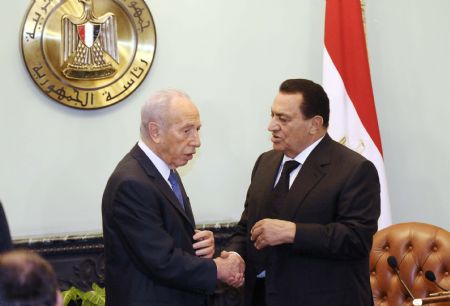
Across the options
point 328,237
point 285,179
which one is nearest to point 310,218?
point 328,237

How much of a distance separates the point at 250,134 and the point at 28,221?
1.59m

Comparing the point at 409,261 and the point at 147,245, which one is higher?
the point at 147,245

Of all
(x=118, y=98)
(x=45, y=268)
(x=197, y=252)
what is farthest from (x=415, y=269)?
(x=45, y=268)

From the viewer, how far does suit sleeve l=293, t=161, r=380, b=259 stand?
10.6ft

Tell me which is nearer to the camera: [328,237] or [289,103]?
[328,237]

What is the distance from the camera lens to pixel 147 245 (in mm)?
2918

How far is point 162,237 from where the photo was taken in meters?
2.95

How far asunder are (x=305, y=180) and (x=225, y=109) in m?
1.65

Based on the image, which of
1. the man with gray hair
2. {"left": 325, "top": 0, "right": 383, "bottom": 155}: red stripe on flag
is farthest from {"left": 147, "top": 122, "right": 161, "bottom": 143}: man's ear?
{"left": 325, "top": 0, "right": 383, "bottom": 155}: red stripe on flag

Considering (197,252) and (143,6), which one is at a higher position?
(143,6)

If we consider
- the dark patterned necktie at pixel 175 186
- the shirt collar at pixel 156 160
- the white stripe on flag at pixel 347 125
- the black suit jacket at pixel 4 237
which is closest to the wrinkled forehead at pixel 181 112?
the shirt collar at pixel 156 160

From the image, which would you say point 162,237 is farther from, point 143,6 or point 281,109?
point 143,6

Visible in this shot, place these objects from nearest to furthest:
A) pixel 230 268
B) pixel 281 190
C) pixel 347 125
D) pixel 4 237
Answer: pixel 4 237, pixel 230 268, pixel 281 190, pixel 347 125

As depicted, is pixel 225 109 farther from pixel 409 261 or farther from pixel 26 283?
pixel 26 283
